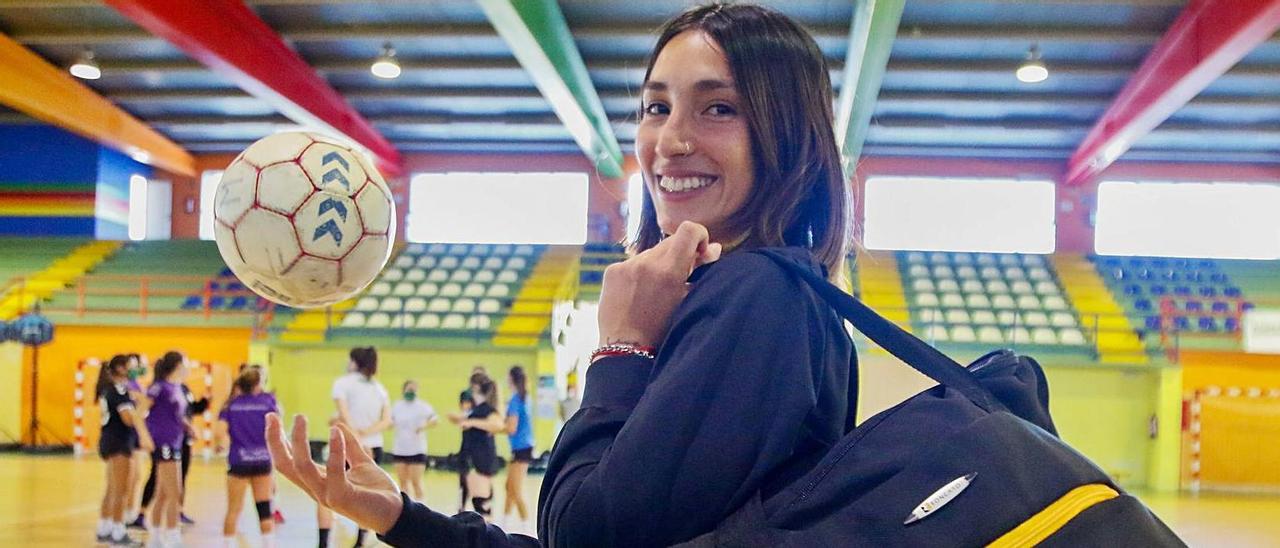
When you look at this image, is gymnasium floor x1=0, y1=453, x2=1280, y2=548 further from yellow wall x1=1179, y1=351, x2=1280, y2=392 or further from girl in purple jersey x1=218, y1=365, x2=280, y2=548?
yellow wall x1=1179, y1=351, x2=1280, y2=392

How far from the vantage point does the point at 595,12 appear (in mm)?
11922

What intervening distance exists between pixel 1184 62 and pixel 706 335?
39.0ft

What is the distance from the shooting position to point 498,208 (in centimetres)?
1870

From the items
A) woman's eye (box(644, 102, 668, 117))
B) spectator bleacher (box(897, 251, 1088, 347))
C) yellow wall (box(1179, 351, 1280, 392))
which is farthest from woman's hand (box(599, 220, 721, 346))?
yellow wall (box(1179, 351, 1280, 392))

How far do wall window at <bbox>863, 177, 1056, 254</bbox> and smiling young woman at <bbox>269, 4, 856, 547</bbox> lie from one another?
55.5ft

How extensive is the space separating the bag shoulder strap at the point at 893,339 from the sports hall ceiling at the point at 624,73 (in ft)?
33.5

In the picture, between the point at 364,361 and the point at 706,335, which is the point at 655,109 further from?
the point at 364,361

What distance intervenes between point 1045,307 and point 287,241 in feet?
48.8

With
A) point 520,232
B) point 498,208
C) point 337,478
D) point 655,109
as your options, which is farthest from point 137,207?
point 655,109

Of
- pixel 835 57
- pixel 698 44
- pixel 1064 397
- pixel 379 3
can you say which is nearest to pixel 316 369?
pixel 379 3

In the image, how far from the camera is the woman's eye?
1.27m

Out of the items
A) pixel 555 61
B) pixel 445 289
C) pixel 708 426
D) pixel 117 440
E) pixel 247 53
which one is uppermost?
pixel 247 53

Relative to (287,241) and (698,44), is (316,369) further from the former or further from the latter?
(698,44)

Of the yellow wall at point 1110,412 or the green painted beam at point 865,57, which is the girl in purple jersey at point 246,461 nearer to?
the green painted beam at point 865,57
